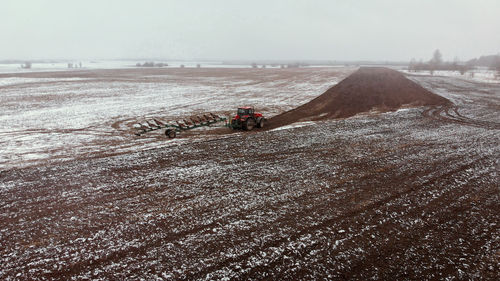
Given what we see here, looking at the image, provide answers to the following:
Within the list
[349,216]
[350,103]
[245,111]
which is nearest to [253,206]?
[349,216]

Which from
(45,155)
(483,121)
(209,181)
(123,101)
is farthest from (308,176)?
(123,101)

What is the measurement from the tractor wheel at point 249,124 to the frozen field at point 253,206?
4.30 feet

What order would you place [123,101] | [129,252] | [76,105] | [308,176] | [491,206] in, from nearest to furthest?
[129,252] → [491,206] → [308,176] → [76,105] → [123,101]

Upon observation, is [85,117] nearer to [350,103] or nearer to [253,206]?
[253,206]

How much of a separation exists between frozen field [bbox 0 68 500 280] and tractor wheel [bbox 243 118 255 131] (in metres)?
1.31

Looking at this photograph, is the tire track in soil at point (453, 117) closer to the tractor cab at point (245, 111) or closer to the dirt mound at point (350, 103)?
the dirt mound at point (350, 103)

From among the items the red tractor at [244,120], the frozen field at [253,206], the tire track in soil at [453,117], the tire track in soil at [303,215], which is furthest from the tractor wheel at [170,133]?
the tire track in soil at [453,117]

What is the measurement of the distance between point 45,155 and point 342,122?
66.9ft

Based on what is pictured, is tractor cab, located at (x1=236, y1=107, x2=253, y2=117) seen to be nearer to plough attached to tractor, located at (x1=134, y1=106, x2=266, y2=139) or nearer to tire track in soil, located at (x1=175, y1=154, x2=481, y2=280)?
plough attached to tractor, located at (x1=134, y1=106, x2=266, y2=139)

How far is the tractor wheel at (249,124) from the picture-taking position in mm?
19875

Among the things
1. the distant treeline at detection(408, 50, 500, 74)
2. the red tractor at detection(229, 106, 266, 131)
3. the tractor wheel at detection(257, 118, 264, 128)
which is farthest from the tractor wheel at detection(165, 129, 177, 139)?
the distant treeline at detection(408, 50, 500, 74)

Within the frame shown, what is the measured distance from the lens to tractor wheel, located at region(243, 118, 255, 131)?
19.9 metres

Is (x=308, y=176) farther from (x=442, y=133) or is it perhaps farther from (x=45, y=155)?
(x=45, y=155)

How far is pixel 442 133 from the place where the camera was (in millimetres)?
19172
